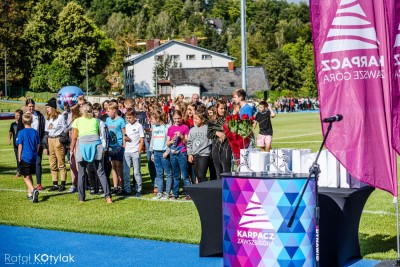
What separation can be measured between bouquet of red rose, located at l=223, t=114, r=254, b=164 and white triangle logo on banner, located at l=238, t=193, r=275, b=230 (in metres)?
2.98

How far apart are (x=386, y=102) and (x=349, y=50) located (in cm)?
68

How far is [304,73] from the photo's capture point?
117 m

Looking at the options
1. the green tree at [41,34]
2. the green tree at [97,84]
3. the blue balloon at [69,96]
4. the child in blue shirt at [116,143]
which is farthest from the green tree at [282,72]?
the child in blue shirt at [116,143]

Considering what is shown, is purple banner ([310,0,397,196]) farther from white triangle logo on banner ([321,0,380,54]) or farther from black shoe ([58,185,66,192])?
black shoe ([58,185,66,192])

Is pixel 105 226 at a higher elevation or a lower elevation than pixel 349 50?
lower

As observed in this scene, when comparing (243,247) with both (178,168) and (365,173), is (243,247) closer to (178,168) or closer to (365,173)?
(365,173)

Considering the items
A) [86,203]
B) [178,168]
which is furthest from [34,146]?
[178,168]

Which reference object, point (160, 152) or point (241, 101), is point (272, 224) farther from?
point (241, 101)

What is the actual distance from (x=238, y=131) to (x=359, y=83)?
2509 mm

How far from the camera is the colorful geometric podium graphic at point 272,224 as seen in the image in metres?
6.63

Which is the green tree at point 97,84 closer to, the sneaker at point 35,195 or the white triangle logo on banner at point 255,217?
the sneaker at point 35,195

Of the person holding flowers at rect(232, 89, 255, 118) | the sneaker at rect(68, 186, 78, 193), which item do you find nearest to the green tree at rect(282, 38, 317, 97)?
the person holding flowers at rect(232, 89, 255, 118)

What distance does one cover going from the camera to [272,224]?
21.8 feet

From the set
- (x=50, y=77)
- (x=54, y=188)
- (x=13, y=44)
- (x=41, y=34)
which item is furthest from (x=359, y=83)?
(x=41, y=34)
